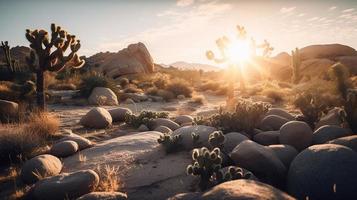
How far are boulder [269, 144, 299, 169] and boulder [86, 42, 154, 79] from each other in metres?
28.2

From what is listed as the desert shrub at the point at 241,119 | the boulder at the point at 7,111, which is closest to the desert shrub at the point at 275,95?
the desert shrub at the point at 241,119

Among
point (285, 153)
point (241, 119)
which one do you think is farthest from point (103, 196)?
point (241, 119)

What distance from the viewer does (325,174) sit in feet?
15.2

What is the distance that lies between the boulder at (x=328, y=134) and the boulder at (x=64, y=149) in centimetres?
506

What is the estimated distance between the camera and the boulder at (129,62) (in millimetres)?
33375

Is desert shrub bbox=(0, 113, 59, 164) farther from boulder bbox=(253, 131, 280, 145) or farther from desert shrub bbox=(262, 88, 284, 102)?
desert shrub bbox=(262, 88, 284, 102)

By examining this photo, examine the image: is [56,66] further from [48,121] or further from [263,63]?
[263,63]

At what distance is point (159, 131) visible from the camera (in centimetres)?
897

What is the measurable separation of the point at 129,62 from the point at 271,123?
90.1 ft

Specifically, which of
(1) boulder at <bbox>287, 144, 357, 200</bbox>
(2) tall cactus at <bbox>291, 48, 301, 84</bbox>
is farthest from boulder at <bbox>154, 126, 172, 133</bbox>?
(2) tall cactus at <bbox>291, 48, 301, 84</bbox>

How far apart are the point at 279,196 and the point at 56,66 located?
9.71 metres

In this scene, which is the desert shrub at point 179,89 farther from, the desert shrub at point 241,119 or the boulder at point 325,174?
the boulder at point 325,174

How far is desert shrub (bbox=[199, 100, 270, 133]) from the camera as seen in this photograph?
816cm

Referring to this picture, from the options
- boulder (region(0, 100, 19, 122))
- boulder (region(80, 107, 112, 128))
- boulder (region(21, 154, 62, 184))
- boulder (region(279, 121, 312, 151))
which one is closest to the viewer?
boulder (region(21, 154, 62, 184))
